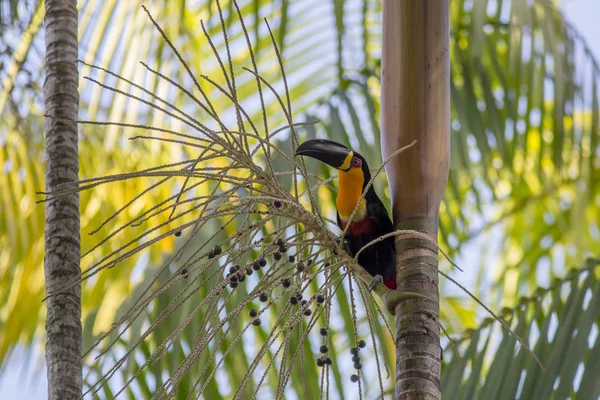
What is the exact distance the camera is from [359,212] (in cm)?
229

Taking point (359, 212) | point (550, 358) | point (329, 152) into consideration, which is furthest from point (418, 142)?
point (550, 358)

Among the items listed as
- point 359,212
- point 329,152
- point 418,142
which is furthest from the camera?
point 359,212

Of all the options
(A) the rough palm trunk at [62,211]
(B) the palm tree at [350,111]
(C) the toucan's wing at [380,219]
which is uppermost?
(B) the palm tree at [350,111]

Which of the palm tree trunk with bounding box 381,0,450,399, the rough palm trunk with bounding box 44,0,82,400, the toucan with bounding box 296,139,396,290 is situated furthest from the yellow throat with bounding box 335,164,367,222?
the rough palm trunk with bounding box 44,0,82,400

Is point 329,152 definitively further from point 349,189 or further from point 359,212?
point 359,212

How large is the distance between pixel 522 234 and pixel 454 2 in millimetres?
1756

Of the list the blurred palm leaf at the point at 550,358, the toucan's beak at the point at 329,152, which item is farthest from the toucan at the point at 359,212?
the blurred palm leaf at the point at 550,358

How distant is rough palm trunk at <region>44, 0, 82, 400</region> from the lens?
5.23 feet

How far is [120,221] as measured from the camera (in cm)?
384

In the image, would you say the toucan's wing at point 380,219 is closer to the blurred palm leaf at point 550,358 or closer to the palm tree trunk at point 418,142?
the blurred palm leaf at point 550,358

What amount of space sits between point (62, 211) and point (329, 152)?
61 centimetres

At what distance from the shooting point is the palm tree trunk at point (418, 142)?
61.2 inches

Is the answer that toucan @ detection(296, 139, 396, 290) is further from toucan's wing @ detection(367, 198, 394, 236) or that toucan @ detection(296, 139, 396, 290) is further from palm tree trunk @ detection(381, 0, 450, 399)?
palm tree trunk @ detection(381, 0, 450, 399)

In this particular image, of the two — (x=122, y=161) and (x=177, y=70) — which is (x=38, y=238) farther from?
(x=177, y=70)
